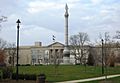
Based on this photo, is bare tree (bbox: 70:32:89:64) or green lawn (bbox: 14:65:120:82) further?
bare tree (bbox: 70:32:89:64)

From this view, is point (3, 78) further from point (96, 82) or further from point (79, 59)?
point (79, 59)

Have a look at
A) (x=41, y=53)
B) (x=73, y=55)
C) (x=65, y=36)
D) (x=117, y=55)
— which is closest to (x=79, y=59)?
(x=73, y=55)

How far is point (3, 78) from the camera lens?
36250 mm

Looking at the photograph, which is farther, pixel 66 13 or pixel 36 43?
pixel 36 43

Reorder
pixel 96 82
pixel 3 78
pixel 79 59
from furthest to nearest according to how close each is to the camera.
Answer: pixel 79 59
pixel 3 78
pixel 96 82

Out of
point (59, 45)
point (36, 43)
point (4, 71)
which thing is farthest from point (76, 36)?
point (4, 71)

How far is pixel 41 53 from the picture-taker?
14938cm

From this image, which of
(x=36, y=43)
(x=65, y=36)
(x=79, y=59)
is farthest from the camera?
(x=36, y=43)

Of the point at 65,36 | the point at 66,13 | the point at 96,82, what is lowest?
the point at 96,82

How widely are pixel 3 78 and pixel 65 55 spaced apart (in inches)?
2722

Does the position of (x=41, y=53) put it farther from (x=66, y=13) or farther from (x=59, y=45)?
(x=66, y=13)

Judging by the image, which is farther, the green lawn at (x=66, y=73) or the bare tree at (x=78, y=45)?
the bare tree at (x=78, y=45)

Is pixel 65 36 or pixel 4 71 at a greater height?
pixel 65 36

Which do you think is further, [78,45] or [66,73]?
[78,45]
